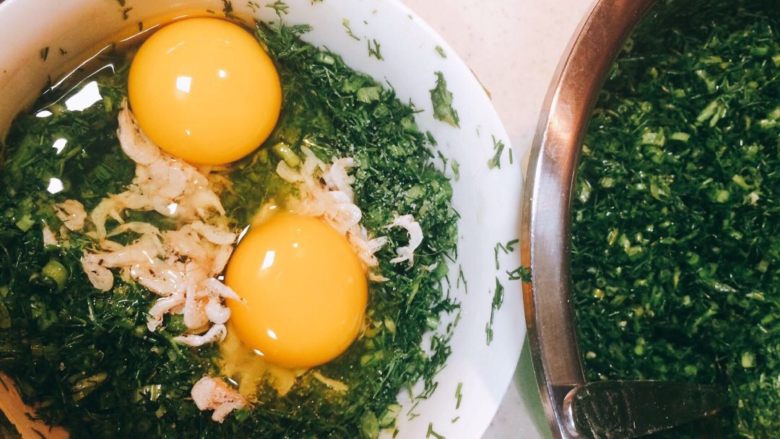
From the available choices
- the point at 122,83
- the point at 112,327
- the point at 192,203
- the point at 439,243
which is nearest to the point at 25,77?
the point at 122,83

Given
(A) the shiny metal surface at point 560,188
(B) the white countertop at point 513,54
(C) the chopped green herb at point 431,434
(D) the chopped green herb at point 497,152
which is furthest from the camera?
(B) the white countertop at point 513,54

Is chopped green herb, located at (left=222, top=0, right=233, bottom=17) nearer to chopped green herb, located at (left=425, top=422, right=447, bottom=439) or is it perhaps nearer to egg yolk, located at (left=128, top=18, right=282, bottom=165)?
egg yolk, located at (left=128, top=18, right=282, bottom=165)

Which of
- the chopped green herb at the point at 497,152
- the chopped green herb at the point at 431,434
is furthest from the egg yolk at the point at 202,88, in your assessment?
the chopped green herb at the point at 431,434

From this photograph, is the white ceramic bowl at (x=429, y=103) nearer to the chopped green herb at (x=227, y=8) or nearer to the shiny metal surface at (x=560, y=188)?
the chopped green herb at (x=227, y=8)

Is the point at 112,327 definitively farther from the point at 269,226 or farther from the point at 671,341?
the point at 671,341

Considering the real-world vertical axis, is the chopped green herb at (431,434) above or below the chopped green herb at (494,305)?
below

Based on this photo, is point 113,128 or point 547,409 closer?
point 547,409

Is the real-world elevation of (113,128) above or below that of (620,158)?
below

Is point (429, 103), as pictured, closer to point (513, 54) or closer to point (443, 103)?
point (443, 103)
